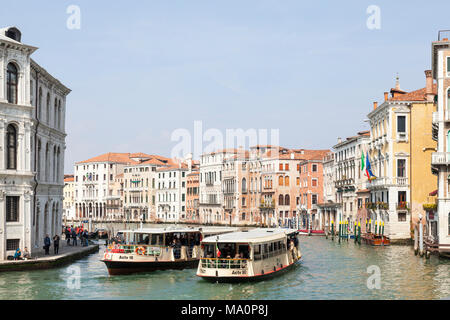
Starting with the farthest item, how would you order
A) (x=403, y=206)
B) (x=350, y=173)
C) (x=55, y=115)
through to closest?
(x=350, y=173) < (x=403, y=206) < (x=55, y=115)

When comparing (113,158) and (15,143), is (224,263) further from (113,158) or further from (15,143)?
(113,158)

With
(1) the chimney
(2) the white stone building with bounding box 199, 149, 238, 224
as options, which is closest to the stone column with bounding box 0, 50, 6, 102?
(1) the chimney

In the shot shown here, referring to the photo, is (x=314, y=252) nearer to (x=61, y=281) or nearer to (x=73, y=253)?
(x=73, y=253)

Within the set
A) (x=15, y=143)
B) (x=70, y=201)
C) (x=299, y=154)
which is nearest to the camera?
(x=15, y=143)

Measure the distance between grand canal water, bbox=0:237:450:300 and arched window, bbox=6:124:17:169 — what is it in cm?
422

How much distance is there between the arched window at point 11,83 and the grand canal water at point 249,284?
6.57 m

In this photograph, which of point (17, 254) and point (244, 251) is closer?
point (244, 251)

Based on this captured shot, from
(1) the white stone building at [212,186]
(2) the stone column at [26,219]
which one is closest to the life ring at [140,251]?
(2) the stone column at [26,219]

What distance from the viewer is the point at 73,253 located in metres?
29.9

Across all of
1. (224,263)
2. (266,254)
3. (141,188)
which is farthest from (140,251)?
(141,188)

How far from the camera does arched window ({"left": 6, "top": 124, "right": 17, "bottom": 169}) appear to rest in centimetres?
2547

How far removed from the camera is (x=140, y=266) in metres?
25.6

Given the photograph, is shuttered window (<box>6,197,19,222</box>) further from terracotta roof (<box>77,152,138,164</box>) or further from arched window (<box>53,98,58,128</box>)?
terracotta roof (<box>77,152,138,164</box>)

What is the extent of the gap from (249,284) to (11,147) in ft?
34.1
